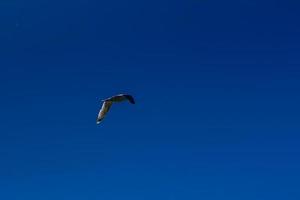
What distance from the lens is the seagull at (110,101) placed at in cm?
4838

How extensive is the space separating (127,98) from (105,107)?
3.48 m

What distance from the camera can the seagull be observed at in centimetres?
4838

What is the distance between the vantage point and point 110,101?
51375 millimetres

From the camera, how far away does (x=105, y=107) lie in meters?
51.2

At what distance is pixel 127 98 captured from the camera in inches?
1909
